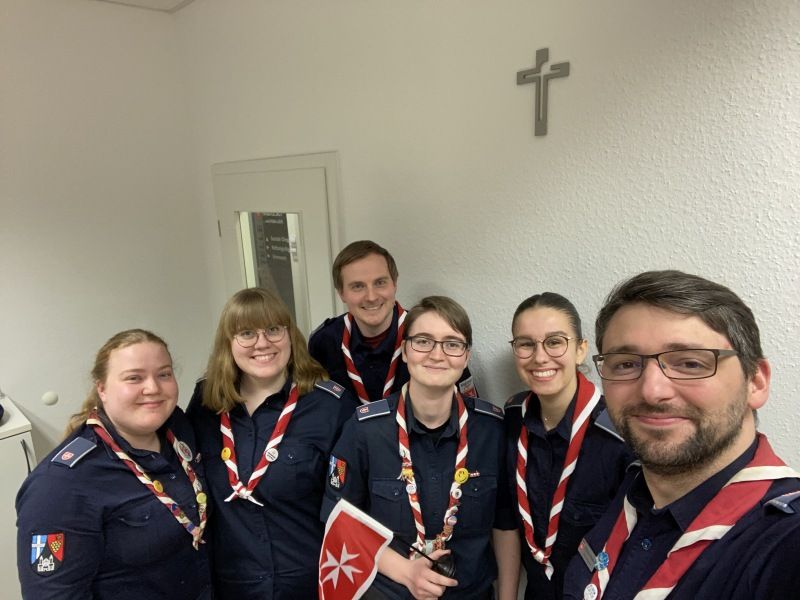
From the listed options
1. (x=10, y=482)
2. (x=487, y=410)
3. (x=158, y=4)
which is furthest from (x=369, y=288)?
(x=158, y=4)

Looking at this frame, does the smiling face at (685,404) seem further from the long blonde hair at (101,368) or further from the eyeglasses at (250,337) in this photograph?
the long blonde hair at (101,368)

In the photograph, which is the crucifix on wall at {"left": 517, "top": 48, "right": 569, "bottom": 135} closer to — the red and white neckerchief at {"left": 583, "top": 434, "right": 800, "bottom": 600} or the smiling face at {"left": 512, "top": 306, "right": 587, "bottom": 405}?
the smiling face at {"left": 512, "top": 306, "right": 587, "bottom": 405}

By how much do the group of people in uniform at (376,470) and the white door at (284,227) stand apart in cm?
96

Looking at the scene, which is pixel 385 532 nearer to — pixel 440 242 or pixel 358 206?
pixel 440 242

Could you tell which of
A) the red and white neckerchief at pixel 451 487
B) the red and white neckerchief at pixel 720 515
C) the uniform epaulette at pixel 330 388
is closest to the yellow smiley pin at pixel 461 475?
the red and white neckerchief at pixel 451 487

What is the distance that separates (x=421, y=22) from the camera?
1846 millimetres

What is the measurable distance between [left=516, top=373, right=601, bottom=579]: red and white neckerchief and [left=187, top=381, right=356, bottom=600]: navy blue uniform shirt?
2.05 ft

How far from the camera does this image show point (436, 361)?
4.63 ft

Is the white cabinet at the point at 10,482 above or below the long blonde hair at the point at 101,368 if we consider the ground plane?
below

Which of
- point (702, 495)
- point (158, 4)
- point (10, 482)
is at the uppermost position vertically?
point (158, 4)

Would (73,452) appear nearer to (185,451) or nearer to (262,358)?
(185,451)

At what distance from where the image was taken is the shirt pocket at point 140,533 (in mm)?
1350

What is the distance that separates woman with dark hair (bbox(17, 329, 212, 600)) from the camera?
4.15 feet

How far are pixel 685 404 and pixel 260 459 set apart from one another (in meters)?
1.24
